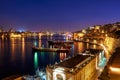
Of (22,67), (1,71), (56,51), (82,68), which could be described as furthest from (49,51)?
(82,68)

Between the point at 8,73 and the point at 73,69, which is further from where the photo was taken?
the point at 8,73

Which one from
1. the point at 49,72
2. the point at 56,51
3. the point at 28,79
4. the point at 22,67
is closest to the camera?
the point at 49,72

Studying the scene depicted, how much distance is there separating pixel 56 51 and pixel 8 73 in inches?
1079

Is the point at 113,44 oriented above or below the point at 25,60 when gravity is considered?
above

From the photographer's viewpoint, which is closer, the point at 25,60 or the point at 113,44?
the point at 113,44

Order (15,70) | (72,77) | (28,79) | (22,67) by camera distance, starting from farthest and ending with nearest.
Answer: (22,67), (15,70), (28,79), (72,77)

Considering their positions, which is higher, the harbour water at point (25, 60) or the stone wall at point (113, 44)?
the stone wall at point (113, 44)

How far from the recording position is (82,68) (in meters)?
14.5

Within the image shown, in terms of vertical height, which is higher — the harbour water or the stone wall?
the stone wall

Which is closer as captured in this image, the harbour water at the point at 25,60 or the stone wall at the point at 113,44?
the stone wall at the point at 113,44

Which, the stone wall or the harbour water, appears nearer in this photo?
the stone wall

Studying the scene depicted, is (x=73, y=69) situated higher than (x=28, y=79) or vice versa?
(x=73, y=69)

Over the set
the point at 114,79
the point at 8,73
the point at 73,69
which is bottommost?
the point at 8,73

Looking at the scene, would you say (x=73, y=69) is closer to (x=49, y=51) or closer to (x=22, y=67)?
(x=22, y=67)
